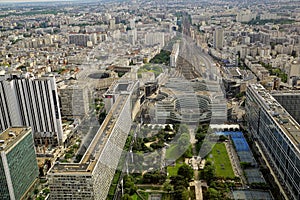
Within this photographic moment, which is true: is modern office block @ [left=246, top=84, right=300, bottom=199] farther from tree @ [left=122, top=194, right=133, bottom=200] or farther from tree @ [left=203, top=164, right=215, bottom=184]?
tree @ [left=122, top=194, right=133, bottom=200]

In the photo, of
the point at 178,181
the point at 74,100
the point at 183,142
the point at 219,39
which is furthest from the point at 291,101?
the point at 219,39

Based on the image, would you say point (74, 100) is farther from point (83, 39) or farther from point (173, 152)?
point (83, 39)

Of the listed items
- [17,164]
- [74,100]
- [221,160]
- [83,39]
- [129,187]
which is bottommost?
[221,160]

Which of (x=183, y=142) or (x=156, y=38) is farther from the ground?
(x=156, y=38)

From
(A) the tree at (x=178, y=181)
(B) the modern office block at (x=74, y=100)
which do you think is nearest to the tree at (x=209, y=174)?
(A) the tree at (x=178, y=181)

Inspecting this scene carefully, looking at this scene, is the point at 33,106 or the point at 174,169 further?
the point at 33,106

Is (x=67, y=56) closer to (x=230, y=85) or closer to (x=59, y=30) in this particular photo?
(x=230, y=85)

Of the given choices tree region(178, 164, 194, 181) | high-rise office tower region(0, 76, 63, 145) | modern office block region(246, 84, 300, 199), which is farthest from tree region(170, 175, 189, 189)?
high-rise office tower region(0, 76, 63, 145)
